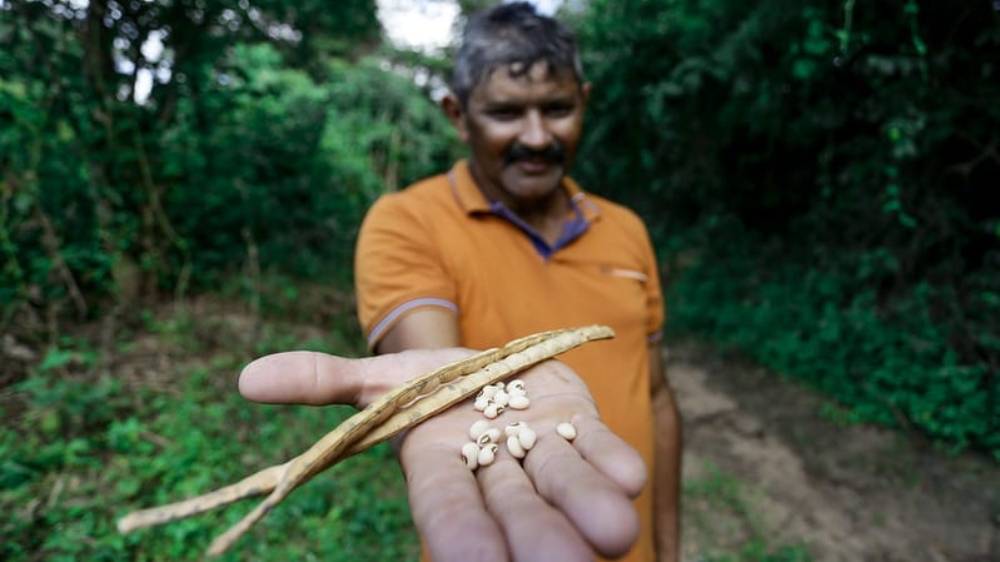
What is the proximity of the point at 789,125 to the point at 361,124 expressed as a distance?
937 cm

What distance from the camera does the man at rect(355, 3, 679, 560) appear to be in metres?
1.79

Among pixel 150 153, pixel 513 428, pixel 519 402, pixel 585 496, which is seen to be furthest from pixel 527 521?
pixel 150 153

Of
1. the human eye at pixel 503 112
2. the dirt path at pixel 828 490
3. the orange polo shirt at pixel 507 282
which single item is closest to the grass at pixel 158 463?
the orange polo shirt at pixel 507 282

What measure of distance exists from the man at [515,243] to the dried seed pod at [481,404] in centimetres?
34

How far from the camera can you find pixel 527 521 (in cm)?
94

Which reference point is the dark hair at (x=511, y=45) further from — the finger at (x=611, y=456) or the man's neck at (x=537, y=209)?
the finger at (x=611, y=456)

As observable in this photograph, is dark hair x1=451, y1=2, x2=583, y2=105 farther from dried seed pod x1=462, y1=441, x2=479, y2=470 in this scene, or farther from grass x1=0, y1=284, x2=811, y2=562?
grass x1=0, y1=284, x2=811, y2=562

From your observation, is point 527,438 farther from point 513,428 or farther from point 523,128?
point 523,128

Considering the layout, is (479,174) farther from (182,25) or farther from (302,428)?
(182,25)

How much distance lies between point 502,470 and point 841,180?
17.4ft

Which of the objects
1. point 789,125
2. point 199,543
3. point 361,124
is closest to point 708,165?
point 789,125

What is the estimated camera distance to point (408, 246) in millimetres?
1815

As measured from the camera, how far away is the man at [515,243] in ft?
5.87

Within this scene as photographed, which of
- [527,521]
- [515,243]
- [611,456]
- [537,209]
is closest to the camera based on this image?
[527,521]
